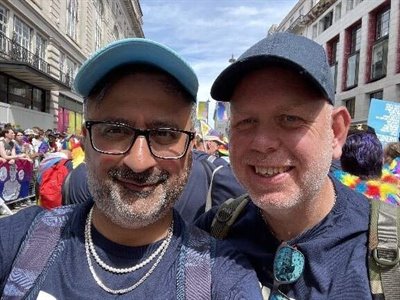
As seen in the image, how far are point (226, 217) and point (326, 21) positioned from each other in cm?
3807

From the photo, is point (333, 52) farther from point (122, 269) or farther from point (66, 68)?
point (122, 269)

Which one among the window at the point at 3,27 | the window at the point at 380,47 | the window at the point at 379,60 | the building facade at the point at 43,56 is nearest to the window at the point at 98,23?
the building facade at the point at 43,56

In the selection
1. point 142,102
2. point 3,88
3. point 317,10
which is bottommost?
point 142,102

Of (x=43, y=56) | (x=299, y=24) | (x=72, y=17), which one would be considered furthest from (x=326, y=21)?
(x=43, y=56)

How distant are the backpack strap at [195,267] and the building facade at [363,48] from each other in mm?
23678

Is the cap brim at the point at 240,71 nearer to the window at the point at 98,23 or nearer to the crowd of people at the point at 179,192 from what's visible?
the crowd of people at the point at 179,192

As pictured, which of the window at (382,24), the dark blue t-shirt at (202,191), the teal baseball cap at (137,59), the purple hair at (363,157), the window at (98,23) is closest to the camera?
the teal baseball cap at (137,59)

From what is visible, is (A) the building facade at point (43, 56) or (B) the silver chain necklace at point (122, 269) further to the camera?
(A) the building facade at point (43, 56)

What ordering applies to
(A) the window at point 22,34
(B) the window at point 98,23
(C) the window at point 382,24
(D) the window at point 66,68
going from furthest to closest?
1. (B) the window at point 98,23
2. (D) the window at point 66,68
3. (C) the window at point 382,24
4. (A) the window at point 22,34

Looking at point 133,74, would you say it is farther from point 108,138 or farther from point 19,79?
point 19,79

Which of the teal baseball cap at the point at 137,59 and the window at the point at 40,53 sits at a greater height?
the window at the point at 40,53

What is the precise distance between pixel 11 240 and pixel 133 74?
72cm

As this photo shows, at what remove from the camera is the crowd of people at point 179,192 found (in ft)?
4.58

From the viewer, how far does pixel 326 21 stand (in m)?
36.6
